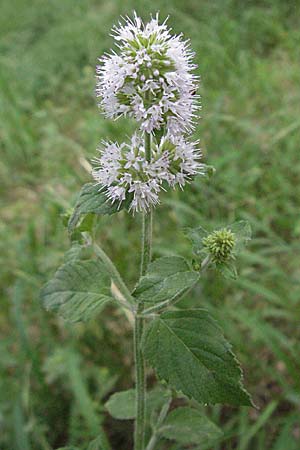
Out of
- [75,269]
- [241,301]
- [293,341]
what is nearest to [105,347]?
[241,301]

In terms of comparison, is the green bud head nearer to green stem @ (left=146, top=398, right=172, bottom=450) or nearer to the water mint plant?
the water mint plant

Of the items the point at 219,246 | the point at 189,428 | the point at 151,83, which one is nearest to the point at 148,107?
the point at 151,83

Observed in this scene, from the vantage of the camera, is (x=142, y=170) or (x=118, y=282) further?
(x=118, y=282)

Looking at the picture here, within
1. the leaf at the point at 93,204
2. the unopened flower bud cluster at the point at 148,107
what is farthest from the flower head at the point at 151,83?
the leaf at the point at 93,204

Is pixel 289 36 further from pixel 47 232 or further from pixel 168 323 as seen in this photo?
pixel 168 323

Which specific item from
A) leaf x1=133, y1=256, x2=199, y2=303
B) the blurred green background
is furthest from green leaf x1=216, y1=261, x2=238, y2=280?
the blurred green background

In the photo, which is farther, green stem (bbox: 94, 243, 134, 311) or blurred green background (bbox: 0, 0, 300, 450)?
blurred green background (bbox: 0, 0, 300, 450)

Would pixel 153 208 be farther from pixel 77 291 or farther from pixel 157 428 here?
pixel 157 428
